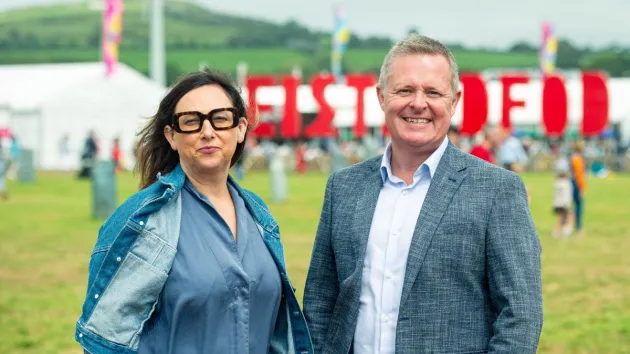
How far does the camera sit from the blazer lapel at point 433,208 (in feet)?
11.1

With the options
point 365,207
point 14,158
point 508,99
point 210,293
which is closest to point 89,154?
point 14,158

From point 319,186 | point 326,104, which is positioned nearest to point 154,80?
point 326,104

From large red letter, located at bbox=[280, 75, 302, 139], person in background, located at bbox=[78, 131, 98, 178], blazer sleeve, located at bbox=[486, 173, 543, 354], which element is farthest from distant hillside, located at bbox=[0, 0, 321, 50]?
blazer sleeve, located at bbox=[486, 173, 543, 354]

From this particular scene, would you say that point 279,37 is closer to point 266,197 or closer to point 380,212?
point 266,197

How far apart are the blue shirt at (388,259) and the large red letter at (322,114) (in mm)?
34079

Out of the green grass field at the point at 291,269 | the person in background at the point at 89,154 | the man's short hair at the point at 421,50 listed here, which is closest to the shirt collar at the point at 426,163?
the man's short hair at the point at 421,50

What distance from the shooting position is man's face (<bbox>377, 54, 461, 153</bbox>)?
11.4 ft

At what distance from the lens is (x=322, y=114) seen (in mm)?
38000

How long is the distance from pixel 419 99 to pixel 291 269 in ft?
30.7

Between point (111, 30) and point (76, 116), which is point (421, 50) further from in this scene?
point (76, 116)

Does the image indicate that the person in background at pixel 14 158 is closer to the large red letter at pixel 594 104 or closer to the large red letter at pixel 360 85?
the large red letter at pixel 360 85

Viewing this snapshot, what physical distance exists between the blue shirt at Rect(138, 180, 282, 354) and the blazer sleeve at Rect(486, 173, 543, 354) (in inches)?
31.1

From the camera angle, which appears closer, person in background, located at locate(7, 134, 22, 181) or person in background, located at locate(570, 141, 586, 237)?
person in background, located at locate(570, 141, 586, 237)

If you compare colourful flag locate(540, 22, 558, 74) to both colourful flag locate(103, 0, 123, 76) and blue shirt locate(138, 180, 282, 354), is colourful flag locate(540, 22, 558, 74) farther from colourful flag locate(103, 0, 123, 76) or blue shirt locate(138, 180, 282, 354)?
blue shirt locate(138, 180, 282, 354)
